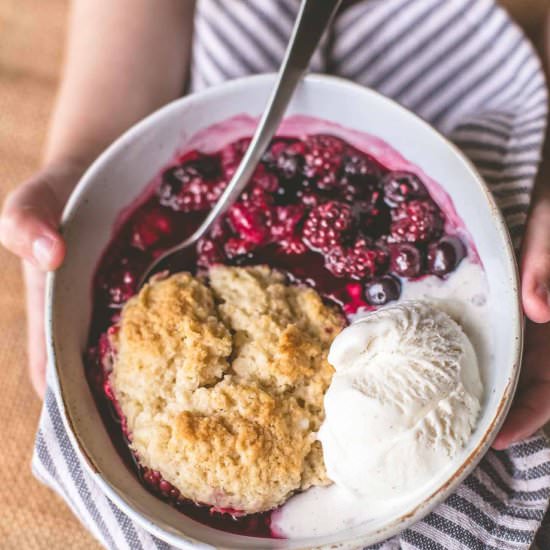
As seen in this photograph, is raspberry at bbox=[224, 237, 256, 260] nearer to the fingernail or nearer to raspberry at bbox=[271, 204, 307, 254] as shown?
raspberry at bbox=[271, 204, 307, 254]

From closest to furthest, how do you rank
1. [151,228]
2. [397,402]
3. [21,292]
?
[397,402] → [151,228] → [21,292]

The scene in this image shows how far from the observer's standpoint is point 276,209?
1.07m

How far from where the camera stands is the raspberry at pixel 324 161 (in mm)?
1073

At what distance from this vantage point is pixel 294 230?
3.45 ft

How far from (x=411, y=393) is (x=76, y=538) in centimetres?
64

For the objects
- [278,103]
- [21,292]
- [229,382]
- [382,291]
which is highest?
[278,103]

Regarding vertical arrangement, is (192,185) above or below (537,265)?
below

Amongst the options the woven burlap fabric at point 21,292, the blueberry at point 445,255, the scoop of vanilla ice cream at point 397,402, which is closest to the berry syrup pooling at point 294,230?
the blueberry at point 445,255

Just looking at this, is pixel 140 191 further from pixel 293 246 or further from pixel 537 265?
pixel 537 265

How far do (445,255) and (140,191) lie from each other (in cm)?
47

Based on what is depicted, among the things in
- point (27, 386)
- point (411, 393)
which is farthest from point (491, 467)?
point (27, 386)

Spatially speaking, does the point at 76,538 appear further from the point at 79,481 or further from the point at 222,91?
the point at 222,91

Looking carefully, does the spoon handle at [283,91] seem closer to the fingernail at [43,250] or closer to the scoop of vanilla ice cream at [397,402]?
the fingernail at [43,250]

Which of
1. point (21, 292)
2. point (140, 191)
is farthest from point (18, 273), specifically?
point (140, 191)
